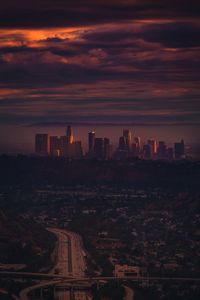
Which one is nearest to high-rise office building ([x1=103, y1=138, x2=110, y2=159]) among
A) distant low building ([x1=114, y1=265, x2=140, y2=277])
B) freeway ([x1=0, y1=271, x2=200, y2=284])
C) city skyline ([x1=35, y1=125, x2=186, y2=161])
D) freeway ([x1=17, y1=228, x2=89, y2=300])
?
city skyline ([x1=35, y1=125, x2=186, y2=161])

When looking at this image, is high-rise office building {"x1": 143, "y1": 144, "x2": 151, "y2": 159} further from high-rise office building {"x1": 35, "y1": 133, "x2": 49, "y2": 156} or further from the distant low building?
the distant low building

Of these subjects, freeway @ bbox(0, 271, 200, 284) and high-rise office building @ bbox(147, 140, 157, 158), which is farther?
high-rise office building @ bbox(147, 140, 157, 158)

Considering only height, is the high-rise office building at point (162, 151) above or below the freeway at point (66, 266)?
above

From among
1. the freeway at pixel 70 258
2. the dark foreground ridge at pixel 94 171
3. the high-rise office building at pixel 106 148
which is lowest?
the freeway at pixel 70 258

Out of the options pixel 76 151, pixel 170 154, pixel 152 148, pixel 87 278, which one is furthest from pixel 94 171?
pixel 87 278

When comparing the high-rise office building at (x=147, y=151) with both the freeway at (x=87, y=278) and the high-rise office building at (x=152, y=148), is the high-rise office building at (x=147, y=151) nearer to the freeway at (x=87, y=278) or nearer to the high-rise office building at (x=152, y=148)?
the high-rise office building at (x=152, y=148)

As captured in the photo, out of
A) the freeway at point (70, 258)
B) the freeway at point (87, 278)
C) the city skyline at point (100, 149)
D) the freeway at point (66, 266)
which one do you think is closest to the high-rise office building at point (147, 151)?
the city skyline at point (100, 149)

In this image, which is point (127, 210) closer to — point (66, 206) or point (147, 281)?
point (66, 206)

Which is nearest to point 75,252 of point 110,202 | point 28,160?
point 110,202
